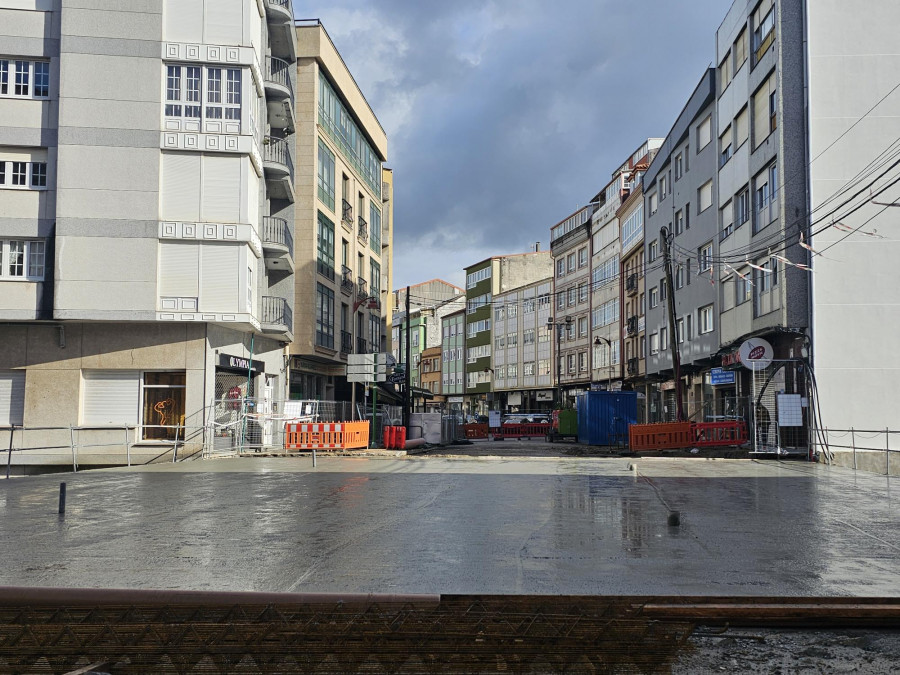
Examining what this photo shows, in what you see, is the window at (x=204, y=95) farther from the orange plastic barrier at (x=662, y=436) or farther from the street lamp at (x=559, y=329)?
the street lamp at (x=559, y=329)

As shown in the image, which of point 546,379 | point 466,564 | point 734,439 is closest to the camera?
point 466,564

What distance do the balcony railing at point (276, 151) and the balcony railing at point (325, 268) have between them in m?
5.78

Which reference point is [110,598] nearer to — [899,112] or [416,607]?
[416,607]

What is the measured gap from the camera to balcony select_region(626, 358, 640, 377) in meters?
58.2

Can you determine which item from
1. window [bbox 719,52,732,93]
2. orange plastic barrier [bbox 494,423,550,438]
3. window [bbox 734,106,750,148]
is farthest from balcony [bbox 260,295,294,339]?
orange plastic barrier [bbox 494,423,550,438]

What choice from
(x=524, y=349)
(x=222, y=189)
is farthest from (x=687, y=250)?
(x=524, y=349)

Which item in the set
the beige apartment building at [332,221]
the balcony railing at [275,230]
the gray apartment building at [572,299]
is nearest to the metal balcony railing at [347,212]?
the beige apartment building at [332,221]

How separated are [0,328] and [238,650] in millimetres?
25612

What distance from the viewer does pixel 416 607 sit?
6.29 m

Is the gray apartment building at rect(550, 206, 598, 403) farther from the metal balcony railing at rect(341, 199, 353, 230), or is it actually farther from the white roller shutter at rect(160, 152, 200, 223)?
the white roller shutter at rect(160, 152, 200, 223)

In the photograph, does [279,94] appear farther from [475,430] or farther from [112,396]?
[475,430]

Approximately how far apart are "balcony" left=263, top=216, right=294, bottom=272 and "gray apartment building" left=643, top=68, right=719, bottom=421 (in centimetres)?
1496

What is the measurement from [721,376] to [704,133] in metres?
11.9

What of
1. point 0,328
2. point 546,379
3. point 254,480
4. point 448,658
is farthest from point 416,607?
point 546,379
